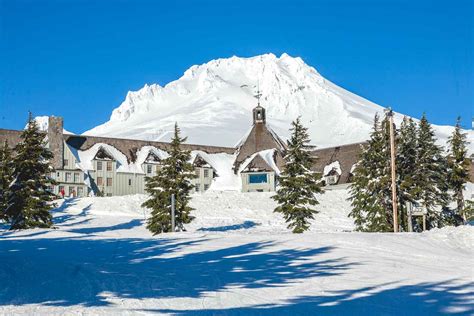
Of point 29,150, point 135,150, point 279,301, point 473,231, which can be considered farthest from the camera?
point 135,150

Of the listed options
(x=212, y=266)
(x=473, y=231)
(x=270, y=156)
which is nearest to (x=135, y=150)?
(x=270, y=156)

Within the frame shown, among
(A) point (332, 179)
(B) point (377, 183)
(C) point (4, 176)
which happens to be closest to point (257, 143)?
(A) point (332, 179)

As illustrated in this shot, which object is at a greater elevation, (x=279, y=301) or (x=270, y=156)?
(x=270, y=156)

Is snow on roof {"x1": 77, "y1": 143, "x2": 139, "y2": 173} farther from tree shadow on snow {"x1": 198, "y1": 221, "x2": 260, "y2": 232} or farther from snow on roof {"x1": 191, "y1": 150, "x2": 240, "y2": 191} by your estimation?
tree shadow on snow {"x1": 198, "y1": 221, "x2": 260, "y2": 232}

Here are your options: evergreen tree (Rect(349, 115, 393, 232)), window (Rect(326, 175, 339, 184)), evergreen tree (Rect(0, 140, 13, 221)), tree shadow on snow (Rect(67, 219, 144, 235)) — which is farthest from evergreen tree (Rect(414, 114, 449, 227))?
evergreen tree (Rect(0, 140, 13, 221))

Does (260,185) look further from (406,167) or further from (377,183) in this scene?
(377,183)

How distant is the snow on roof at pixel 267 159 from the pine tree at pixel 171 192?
2971cm

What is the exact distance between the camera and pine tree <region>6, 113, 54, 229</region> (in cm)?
3516

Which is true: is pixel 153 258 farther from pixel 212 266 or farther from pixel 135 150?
pixel 135 150

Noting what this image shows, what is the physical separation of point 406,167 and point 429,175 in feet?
5.96

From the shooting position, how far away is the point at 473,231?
77.3 ft

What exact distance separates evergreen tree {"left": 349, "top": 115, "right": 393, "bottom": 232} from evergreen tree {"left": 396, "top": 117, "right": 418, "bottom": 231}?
0.94m

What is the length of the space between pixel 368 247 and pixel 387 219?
739 inches

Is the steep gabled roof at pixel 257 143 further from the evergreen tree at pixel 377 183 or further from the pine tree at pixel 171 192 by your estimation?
the pine tree at pixel 171 192
